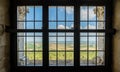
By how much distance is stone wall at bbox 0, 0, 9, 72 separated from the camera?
15.4ft

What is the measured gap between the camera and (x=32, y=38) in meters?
5.39

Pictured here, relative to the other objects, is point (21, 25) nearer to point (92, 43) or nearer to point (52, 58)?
point (52, 58)

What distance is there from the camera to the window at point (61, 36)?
17.5ft

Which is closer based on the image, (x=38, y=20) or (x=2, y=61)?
(x=2, y=61)

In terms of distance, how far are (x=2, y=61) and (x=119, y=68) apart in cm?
234

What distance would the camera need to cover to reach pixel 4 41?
489 centimetres

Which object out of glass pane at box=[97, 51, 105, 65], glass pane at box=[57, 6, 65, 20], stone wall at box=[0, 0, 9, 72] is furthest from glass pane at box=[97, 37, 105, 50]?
stone wall at box=[0, 0, 9, 72]

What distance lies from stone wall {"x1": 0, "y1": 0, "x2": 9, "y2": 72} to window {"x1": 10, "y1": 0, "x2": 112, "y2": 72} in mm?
266

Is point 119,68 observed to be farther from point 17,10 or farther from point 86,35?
point 17,10

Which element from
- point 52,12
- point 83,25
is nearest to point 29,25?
point 52,12

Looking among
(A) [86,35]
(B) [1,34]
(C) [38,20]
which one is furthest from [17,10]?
(A) [86,35]

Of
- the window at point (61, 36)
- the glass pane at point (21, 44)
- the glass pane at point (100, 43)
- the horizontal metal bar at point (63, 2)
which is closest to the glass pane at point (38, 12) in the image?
the window at point (61, 36)

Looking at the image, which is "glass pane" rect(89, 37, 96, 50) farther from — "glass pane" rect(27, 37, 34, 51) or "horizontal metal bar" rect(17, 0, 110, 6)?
"glass pane" rect(27, 37, 34, 51)

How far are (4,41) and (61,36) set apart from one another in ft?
4.17
